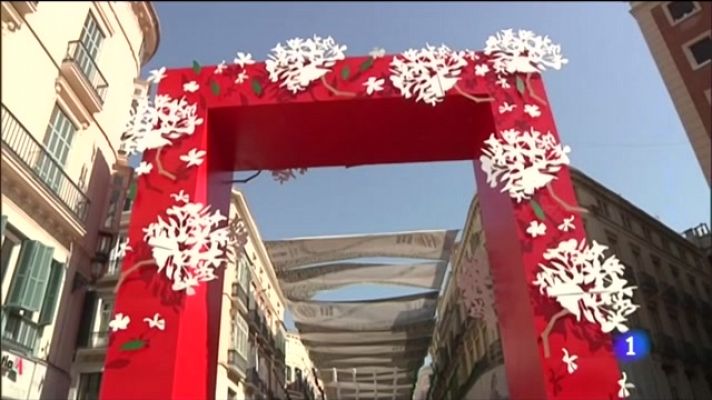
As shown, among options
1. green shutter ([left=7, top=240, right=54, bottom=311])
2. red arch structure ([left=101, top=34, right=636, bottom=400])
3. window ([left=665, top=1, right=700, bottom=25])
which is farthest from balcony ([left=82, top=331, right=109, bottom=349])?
window ([left=665, top=1, right=700, bottom=25])

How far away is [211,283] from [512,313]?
13.6ft

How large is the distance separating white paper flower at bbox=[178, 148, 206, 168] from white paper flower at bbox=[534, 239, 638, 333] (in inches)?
181

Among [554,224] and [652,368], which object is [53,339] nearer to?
[554,224]

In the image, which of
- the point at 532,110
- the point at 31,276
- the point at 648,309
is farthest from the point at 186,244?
the point at 648,309

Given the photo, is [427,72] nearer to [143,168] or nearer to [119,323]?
[143,168]

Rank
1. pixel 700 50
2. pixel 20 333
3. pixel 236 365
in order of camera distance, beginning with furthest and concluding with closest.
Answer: pixel 236 365 < pixel 700 50 < pixel 20 333

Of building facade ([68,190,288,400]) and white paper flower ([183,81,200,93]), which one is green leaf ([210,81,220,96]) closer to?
white paper flower ([183,81,200,93])

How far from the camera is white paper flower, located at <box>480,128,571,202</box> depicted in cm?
720

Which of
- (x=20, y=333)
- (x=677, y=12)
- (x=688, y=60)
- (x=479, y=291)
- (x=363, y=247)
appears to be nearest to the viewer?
(x=20, y=333)

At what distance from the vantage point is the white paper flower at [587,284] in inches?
250

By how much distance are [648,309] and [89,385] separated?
19373 mm

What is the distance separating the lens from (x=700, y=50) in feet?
48.5

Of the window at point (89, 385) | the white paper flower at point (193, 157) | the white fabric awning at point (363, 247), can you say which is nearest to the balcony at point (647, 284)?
the white fabric awning at point (363, 247)

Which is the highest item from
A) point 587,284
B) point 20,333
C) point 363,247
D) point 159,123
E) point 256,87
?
point 363,247
